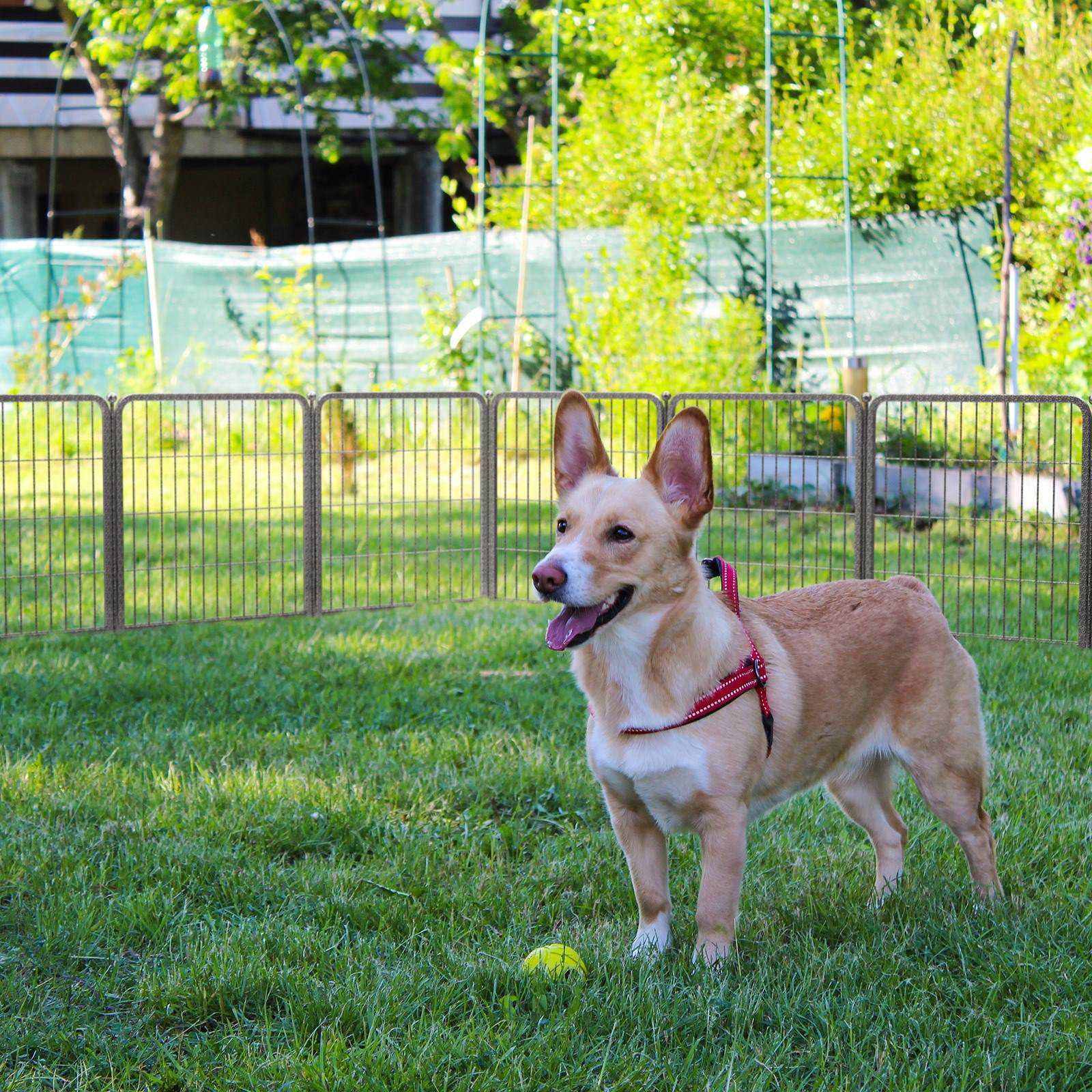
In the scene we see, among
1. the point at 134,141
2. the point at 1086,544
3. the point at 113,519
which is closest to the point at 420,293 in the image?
the point at 134,141

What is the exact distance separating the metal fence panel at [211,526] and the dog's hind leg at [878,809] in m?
3.57

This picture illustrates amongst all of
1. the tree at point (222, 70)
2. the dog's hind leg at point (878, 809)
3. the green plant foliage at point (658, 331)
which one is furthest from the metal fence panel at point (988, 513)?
the tree at point (222, 70)

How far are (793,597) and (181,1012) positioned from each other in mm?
1894

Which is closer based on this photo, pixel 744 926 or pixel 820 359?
pixel 744 926

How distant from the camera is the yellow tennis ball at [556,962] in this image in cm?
312

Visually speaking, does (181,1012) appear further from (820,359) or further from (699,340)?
(820,359)

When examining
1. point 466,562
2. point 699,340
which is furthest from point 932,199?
point 466,562

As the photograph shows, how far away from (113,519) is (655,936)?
14.0 feet

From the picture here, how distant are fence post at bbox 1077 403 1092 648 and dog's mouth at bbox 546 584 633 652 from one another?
3833 mm

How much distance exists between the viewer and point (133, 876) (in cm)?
372

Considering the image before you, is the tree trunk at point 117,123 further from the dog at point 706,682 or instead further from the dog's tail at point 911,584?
the dog at point 706,682

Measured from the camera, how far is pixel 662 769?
3119 mm

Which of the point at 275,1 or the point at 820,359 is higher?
the point at 275,1

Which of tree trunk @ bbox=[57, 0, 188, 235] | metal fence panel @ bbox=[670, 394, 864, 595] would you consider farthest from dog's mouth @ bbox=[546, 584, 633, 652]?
tree trunk @ bbox=[57, 0, 188, 235]
